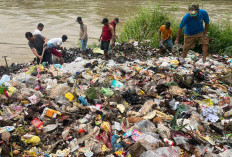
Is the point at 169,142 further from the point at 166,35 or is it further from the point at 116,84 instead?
the point at 166,35

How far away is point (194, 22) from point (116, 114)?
9.76 feet

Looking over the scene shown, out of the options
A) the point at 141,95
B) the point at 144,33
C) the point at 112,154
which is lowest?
the point at 112,154

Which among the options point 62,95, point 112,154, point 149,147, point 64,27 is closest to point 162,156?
point 149,147

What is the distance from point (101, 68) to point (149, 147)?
260 cm

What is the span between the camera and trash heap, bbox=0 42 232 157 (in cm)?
223

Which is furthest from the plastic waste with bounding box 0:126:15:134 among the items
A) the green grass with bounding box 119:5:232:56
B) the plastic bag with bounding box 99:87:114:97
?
the green grass with bounding box 119:5:232:56

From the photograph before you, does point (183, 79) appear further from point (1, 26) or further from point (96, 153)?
point (1, 26)

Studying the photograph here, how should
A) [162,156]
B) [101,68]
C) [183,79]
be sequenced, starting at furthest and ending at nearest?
[101,68] < [183,79] < [162,156]

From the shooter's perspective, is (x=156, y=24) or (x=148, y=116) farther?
(x=156, y=24)

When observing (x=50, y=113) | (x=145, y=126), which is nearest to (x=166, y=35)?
(x=145, y=126)

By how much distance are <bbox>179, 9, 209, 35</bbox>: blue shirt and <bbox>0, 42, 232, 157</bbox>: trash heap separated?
1.17m

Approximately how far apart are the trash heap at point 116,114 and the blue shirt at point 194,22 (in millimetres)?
1166

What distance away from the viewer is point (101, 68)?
176 inches

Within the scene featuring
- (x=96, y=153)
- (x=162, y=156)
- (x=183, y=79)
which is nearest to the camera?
(x=162, y=156)
